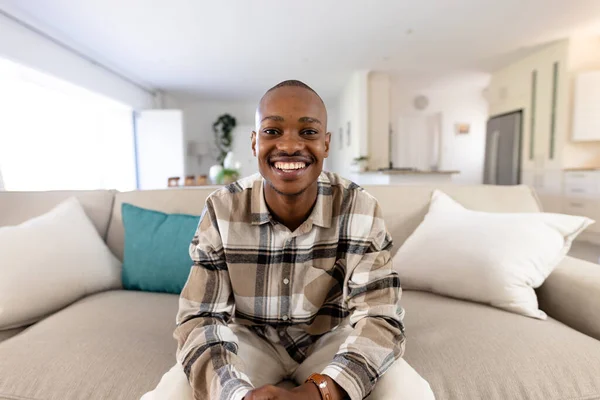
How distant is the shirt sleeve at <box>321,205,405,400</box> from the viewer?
0.64m

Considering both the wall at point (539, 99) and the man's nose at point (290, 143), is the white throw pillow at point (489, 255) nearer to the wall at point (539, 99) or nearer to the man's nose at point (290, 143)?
the man's nose at point (290, 143)

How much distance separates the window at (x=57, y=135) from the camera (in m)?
3.49

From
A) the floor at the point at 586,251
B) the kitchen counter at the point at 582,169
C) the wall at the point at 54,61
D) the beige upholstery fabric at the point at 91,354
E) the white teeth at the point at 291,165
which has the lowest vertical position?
the floor at the point at 586,251

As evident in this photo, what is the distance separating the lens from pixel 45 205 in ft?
5.05

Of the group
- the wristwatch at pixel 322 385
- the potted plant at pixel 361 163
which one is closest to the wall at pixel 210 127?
the potted plant at pixel 361 163

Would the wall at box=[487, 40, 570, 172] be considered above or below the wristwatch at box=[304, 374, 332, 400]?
above

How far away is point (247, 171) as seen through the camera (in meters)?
9.13

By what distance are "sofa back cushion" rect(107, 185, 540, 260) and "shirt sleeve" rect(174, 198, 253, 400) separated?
79 centimetres

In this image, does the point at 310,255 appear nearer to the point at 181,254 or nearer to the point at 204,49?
the point at 181,254

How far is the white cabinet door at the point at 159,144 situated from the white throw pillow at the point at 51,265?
5347 millimetres

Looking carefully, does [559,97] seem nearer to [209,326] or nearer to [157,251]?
[157,251]

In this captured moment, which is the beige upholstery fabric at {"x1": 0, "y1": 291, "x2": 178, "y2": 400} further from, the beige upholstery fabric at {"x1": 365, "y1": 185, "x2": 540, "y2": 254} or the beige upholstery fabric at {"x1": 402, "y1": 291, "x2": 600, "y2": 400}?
the beige upholstery fabric at {"x1": 365, "y1": 185, "x2": 540, "y2": 254}

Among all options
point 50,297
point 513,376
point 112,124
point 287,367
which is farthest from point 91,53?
point 513,376

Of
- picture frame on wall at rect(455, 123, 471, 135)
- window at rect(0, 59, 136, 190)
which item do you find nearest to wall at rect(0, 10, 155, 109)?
window at rect(0, 59, 136, 190)
